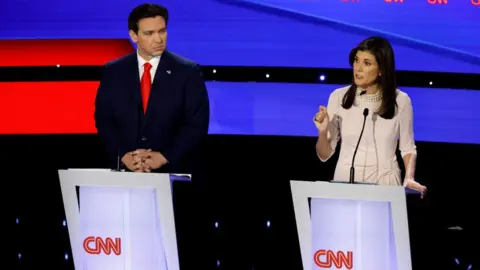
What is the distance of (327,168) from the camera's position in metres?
4.91

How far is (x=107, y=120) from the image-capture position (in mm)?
4000

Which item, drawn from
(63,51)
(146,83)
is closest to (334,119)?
(146,83)

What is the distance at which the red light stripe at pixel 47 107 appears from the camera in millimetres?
5125

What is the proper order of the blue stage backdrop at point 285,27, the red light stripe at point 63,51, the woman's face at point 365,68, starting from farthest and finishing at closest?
the red light stripe at point 63,51
the blue stage backdrop at point 285,27
the woman's face at point 365,68

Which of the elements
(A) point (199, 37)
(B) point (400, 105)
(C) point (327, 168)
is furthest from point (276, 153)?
(B) point (400, 105)

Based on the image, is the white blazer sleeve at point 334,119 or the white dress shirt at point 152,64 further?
the white dress shirt at point 152,64

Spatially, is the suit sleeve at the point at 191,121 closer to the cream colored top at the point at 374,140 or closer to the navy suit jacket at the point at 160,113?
the navy suit jacket at the point at 160,113

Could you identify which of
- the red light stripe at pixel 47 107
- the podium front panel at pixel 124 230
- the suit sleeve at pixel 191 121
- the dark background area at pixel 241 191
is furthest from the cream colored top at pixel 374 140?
the red light stripe at pixel 47 107

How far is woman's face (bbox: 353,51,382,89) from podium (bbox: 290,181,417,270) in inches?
23.7

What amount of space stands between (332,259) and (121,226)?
2.66 ft

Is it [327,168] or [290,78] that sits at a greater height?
[290,78]

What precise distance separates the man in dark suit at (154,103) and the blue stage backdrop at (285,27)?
1.01 m

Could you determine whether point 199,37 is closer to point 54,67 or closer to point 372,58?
point 54,67

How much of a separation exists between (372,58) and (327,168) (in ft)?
4.64
